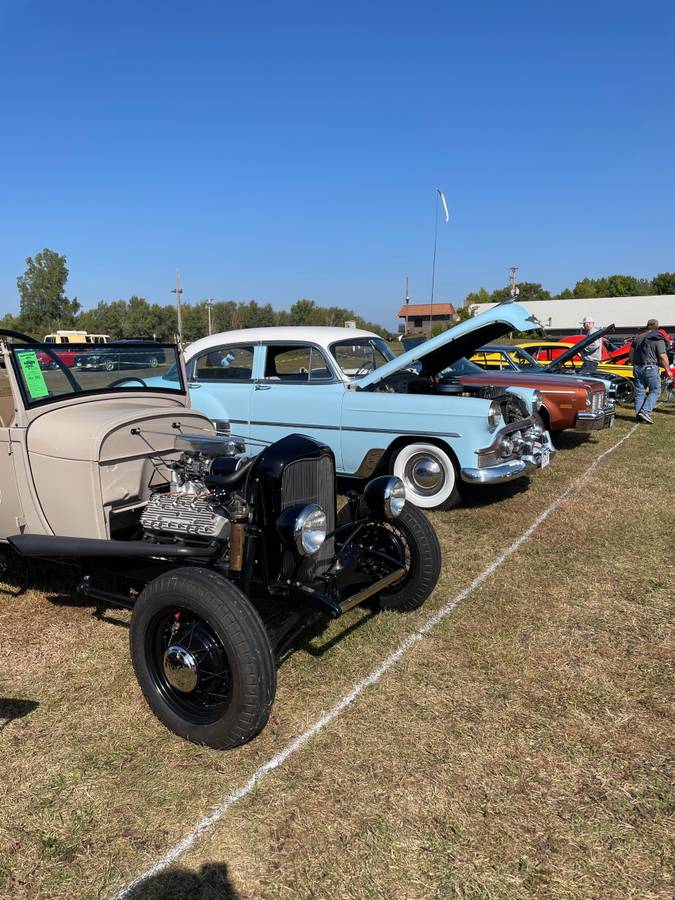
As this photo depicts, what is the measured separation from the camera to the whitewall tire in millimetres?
5699

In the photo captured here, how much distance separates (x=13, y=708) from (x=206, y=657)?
1070mm

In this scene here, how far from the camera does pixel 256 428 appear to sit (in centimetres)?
630

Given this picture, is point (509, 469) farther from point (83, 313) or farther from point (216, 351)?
point (83, 313)

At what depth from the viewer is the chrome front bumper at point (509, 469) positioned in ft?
17.8

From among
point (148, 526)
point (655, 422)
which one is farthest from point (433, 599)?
point (655, 422)

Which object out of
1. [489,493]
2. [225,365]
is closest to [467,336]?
[489,493]

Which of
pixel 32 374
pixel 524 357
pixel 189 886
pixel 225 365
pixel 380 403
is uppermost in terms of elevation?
pixel 524 357

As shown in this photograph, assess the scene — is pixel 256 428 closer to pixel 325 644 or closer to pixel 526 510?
pixel 526 510

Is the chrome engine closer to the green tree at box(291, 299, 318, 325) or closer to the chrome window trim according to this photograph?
the chrome window trim

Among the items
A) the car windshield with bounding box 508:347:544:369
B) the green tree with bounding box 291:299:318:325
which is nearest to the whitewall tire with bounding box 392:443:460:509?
the car windshield with bounding box 508:347:544:369

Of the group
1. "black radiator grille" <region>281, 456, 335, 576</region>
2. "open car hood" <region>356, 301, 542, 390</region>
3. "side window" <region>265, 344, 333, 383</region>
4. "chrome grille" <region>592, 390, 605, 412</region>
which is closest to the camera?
"black radiator grille" <region>281, 456, 335, 576</region>

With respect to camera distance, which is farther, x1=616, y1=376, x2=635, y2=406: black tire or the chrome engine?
x1=616, y1=376, x2=635, y2=406: black tire

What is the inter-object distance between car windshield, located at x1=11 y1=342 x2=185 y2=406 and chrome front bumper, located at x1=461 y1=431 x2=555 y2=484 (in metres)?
2.70

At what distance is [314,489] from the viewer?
10.3ft
